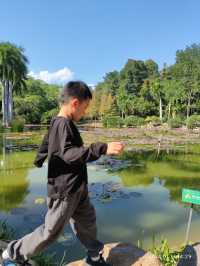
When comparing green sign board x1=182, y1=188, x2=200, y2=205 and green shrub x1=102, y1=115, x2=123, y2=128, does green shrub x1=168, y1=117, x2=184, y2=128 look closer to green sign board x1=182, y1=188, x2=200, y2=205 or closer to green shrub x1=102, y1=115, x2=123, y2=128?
green shrub x1=102, y1=115, x2=123, y2=128

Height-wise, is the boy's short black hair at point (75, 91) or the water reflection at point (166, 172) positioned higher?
the boy's short black hair at point (75, 91)

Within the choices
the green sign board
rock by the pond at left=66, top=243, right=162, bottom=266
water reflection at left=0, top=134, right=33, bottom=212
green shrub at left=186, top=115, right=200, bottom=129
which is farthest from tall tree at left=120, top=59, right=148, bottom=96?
rock by the pond at left=66, top=243, right=162, bottom=266

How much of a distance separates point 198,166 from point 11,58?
28422 millimetres

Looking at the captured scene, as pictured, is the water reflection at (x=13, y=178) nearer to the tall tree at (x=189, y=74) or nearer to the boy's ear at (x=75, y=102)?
the boy's ear at (x=75, y=102)

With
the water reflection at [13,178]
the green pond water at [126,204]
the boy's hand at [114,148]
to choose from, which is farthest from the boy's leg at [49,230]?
the water reflection at [13,178]

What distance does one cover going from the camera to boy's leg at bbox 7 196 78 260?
192cm

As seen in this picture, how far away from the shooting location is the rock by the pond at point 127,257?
2.33 m

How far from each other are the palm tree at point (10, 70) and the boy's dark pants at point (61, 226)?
3029cm

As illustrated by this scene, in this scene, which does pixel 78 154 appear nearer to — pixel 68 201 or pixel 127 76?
pixel 68 201

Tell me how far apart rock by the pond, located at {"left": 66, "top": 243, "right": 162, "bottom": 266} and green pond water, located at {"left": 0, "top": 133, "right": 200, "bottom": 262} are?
1.04m

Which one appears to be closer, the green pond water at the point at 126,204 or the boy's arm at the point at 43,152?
the boy's arm at the point at 43,152

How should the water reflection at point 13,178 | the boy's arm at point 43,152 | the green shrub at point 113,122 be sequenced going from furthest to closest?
the green shrub at point 113,122 → the water reflection at point 13,178 → the boy's arm at point 43,152

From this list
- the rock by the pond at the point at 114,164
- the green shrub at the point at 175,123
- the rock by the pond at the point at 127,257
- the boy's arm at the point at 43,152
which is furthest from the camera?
the green shrub at the point at 175,123

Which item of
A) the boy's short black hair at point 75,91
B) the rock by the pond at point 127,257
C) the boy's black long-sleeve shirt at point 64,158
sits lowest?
the rock by the pond at point 127,257
